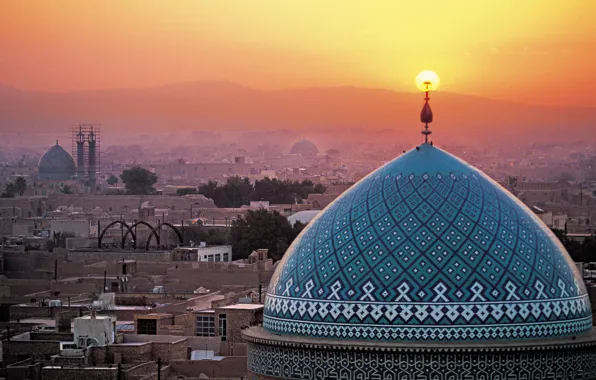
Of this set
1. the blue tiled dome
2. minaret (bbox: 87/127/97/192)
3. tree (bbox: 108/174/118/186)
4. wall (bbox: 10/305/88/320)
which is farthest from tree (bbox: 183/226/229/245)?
tree (bbox: 108/174/118/186)

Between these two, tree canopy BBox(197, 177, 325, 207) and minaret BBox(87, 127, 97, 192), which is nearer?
tree canopy BBox(197, 177, 325, 207)

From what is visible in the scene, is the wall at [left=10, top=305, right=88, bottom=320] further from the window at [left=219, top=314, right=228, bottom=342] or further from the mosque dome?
the mosque dome

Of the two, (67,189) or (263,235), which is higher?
(67,189)

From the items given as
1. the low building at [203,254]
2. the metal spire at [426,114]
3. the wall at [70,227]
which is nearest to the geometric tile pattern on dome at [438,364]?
the metal spire at [426,114]

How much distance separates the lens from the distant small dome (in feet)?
462

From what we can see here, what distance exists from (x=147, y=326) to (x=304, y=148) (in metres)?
121

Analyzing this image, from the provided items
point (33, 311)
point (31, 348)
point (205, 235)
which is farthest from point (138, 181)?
point (31, 348)

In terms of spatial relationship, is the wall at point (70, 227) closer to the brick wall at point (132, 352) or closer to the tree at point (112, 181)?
the brick wall at point (132, 352)

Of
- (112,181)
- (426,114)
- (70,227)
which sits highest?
(112,181)

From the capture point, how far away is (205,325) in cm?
2247

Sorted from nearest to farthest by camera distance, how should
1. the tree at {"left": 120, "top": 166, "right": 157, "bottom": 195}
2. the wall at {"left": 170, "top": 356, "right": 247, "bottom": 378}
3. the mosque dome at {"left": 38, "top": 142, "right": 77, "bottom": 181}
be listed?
the wall at {"left": 170, "top": 356, "right": 247, "bottom": 378}, the tree at {"left": 120, "top": 166, "right": 157, "bottom": 195}, the mosque dome at {"left": 38, "top": 142, "right": 77, "bottom": 181}

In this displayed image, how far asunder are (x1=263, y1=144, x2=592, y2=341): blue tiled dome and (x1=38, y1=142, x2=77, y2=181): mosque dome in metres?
101

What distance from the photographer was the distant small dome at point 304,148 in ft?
462

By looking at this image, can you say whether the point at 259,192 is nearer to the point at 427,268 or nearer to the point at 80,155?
the point at 80,155
